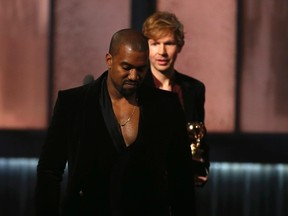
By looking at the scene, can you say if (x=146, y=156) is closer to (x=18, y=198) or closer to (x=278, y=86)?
(x=18, y=198)

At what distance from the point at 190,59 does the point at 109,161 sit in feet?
22.1

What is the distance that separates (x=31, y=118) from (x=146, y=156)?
22.6ft

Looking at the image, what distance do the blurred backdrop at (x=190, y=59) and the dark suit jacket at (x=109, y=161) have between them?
632cm

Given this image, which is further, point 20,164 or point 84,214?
point 20,164

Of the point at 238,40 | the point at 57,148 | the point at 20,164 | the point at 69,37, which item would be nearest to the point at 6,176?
the point at 20,164

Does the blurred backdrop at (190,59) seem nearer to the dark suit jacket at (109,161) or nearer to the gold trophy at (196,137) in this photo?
the gold trophy at (196,137)

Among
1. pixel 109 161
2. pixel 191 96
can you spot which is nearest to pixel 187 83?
pixel 191 96

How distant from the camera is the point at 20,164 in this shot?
11.4 m

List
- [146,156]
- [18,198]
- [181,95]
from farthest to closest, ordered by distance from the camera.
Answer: [18,198] < [181,95] < [146,156]

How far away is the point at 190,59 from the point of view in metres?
11.5

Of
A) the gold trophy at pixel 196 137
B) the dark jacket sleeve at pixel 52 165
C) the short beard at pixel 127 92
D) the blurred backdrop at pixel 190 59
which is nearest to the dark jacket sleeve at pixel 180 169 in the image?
the short beard at pixel 127 92

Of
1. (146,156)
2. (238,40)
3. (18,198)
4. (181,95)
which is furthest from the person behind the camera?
(238,40)

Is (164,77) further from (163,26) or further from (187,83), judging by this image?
(163,26)

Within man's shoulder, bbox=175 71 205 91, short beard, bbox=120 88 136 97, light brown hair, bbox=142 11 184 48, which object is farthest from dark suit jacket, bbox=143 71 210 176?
short beard, bbox=120 88 136 97
